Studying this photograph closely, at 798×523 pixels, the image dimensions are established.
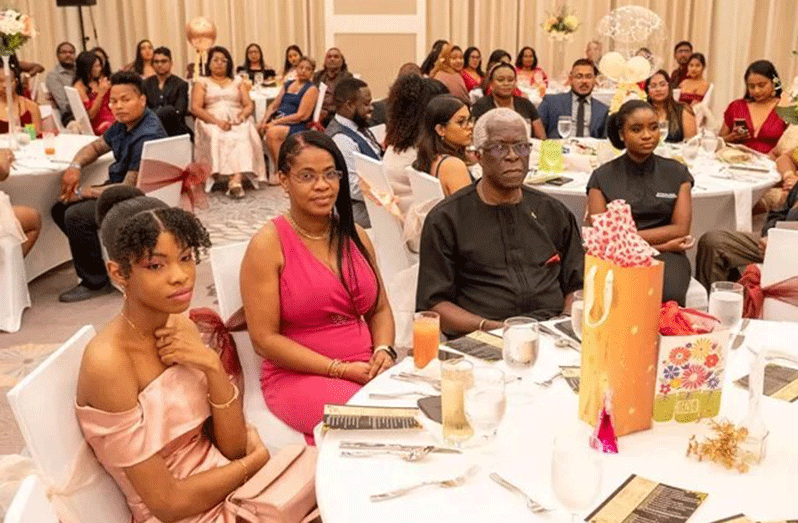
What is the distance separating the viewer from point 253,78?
32.9ft

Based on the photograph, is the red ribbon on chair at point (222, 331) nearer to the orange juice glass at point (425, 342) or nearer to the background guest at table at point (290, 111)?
the orange juice glass at point (425, 342)

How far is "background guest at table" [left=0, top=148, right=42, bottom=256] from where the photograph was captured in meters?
4.74

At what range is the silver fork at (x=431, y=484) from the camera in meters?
1.57

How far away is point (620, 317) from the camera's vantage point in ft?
5.52

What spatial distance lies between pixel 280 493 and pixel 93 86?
21.7ft

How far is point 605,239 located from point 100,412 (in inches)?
41.8

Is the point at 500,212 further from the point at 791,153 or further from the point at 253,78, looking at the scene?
the point at 253,78

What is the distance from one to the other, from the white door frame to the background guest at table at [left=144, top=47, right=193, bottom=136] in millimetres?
3291

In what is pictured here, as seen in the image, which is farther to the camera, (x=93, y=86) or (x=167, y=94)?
(x=167, y=94)

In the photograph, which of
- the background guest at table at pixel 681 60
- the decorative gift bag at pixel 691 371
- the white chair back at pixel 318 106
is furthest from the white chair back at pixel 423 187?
the background guest at table at pixel 681 60

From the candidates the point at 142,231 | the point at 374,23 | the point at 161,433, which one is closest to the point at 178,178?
the point at 142,231

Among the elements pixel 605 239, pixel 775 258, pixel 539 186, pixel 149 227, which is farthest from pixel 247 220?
pixel 605 239

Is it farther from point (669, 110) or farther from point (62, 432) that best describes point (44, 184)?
point (669, 110)

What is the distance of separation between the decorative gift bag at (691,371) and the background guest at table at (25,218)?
152 inches
